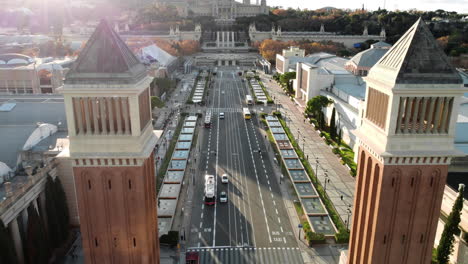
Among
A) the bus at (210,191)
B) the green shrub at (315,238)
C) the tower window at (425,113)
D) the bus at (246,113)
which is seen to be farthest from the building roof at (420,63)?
the bus at (246,113)

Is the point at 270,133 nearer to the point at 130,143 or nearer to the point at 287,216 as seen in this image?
the point at 287,216

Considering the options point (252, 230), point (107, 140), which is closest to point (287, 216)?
point (252, 230)

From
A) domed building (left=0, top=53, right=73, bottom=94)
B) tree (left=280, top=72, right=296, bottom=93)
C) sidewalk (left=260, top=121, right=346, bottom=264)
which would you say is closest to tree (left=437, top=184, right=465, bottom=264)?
sidewalk (left=260, top=121, right=346, bottom=264)

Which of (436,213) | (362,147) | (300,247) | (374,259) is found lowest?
(300,247)

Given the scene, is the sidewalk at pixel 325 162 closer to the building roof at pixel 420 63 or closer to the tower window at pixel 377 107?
the tower window at pixel 377 107

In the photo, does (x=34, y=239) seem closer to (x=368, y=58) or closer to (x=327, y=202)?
(x=327, y=202)

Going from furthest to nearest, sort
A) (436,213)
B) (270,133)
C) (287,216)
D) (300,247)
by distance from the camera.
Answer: (270,133) < (287,216) < (300,247) < (436,213)
